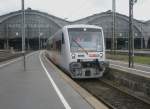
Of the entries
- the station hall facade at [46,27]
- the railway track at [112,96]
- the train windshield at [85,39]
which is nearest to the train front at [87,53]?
the train windshield at [85,39]

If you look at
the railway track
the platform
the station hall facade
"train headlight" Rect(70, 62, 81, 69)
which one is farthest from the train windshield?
the station hall facade

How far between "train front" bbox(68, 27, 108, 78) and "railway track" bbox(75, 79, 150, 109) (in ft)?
2.83

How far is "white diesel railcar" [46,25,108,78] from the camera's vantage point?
23.6 metres

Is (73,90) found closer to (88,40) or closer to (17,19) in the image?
(88,40)

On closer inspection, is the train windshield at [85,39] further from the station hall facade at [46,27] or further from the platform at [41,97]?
the station hall facade at [46,27]

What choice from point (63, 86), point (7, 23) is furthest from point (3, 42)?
point (63, 86)

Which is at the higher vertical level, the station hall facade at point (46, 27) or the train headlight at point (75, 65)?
the station hall facade at point (46, 27)

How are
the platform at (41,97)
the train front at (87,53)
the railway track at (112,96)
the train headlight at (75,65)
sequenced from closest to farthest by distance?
1. the platform at (41,97)
2. the railway track at (112,96)
3. the train headlight at (75,65)
4. the train front at (87,53)

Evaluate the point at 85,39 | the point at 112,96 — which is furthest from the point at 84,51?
the point at 112,96

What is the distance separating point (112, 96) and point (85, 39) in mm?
6665

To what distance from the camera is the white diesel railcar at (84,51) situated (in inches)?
928

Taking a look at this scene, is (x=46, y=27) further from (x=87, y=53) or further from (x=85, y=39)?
(x=87, y=53)

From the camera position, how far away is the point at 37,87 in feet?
56.3

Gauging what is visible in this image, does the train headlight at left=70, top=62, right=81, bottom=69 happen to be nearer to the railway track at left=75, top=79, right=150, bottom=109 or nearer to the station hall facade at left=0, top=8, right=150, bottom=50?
the railway track at left=75, top=79, right=150, bottom=109
